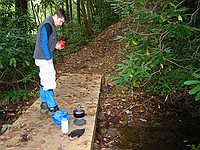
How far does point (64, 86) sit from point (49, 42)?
191 centimetres

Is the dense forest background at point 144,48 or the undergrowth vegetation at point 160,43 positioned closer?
the undergrowth vegetation at point 160,43

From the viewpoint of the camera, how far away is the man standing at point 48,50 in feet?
11.1

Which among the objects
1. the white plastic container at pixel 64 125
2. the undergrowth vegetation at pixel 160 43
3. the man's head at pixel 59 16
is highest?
the man's head at pixel 59 16

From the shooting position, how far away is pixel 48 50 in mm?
3422

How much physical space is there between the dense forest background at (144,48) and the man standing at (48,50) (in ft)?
3.12

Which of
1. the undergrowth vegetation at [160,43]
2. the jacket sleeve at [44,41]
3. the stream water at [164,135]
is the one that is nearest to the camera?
the undergrowth vegetation at [160,43]

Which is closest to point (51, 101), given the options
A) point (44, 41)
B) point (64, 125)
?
point (64, 125)

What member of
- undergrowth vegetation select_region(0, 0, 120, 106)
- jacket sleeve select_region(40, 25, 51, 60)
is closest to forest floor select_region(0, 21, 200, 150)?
jacket sleeve select_region(40, 25, 51, 60)

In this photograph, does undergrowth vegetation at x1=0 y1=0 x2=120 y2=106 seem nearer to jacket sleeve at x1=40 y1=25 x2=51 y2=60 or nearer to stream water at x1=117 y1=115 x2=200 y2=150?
jacket sleeve at x1=40 y1=25 x2=51 y2=60

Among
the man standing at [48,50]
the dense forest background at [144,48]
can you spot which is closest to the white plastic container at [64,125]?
the man standing at [48,50]

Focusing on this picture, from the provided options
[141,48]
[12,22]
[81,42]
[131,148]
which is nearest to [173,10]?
[141,48]

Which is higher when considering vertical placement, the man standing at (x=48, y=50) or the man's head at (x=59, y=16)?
the man's head at (x=59, y=16)

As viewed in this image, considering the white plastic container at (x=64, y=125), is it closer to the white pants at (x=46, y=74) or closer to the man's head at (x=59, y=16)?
the white pants at (x=46, y=74)

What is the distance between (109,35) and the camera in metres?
9.52
